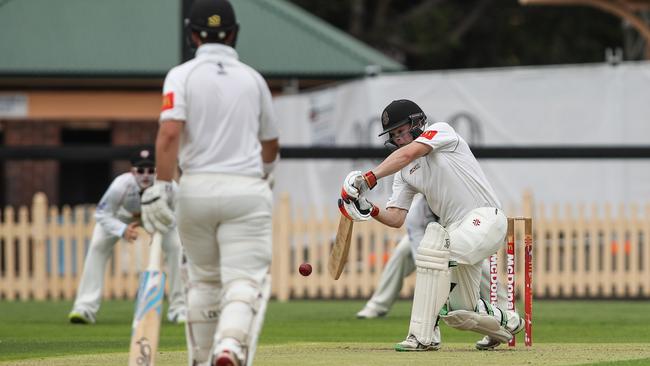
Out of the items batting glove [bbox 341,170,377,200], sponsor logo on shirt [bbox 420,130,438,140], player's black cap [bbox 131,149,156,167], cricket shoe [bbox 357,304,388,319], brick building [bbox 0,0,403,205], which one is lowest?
cricket shoe [bbox 357,304,388,319]

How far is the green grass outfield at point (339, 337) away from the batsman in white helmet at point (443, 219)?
0.75ft

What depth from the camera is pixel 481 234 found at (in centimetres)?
927

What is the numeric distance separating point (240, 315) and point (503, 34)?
30.7m

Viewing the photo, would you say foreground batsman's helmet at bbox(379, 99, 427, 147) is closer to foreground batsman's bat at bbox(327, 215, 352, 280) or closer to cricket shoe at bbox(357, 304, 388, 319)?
foreground batsman's bat at bbox(327, 215, 352, 280)

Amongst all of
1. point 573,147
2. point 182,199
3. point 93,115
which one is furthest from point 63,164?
point 182,199

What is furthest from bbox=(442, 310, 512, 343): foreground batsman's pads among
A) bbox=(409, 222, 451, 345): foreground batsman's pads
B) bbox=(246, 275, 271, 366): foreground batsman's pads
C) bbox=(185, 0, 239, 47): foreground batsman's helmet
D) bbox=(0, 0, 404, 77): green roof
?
bbox=(0, 0, 404, 77): green roof

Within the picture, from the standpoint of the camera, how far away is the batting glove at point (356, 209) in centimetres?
914

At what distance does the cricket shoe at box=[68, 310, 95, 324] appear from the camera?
14.4m

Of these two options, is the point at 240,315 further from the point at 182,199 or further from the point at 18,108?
the point at 18,108

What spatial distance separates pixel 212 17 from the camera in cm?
743

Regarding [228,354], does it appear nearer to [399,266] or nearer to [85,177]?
[399,266]

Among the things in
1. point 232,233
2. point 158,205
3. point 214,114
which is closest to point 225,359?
point 232,233

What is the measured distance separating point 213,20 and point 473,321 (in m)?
2.98

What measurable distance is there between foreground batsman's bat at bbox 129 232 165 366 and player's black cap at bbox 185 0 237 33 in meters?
1.08
